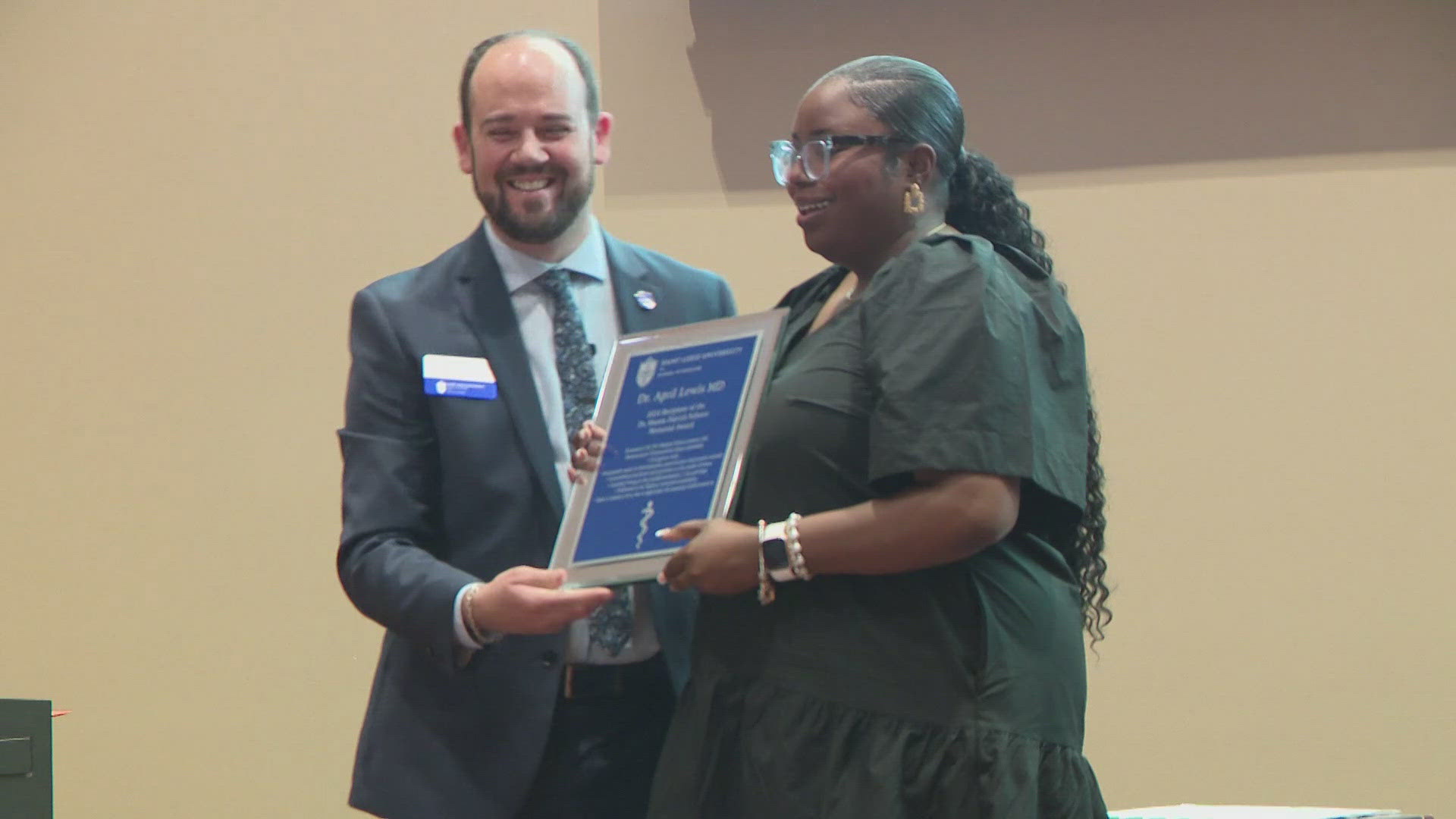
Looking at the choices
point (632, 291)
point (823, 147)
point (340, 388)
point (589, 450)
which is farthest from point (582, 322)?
point (340, 388)

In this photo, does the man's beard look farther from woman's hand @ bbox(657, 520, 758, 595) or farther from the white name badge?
woman's hand @ bbox(657, 520, 758, 595)

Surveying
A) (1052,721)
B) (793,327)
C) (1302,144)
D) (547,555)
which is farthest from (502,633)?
(1302,144)

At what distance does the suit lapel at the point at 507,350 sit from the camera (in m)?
2.04

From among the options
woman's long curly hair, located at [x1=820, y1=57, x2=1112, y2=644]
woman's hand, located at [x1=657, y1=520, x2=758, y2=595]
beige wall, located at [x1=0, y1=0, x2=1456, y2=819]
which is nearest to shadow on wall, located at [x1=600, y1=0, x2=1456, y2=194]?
beige wall, located at [x1=0, y1=0, x2=1456, y2=819]

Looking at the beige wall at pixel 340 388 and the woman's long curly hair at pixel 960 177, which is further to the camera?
the beige wall at pixel 340 388

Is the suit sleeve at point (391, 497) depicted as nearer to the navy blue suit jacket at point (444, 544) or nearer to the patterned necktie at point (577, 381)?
the navy blue suit jacket at point (444, 544)

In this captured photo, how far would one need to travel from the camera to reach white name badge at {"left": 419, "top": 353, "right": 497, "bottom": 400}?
6.74 ft

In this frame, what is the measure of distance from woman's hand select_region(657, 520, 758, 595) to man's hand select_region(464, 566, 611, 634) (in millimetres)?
121

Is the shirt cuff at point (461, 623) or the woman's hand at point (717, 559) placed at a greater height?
the woman's hand at point (717, 559)

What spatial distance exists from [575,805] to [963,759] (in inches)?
23.9

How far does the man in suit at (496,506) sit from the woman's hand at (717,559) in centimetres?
23

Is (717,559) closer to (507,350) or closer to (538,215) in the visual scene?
(507,350)

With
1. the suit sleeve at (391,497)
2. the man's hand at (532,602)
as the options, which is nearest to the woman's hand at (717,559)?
the man's hand at (532,602)

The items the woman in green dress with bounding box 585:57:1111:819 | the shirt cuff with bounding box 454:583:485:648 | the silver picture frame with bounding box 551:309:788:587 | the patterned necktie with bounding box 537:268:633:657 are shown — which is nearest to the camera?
the woman in green dress with bounding box 585:57:1111:819
